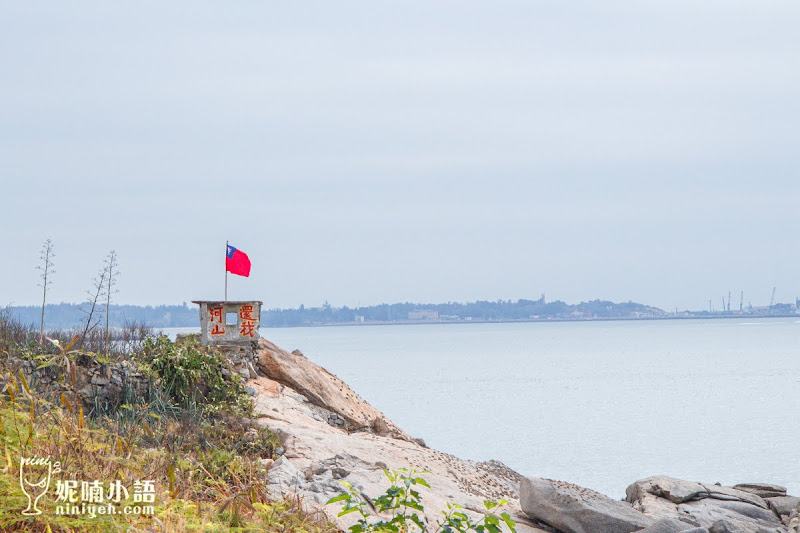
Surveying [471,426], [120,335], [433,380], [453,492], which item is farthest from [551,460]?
[433,380]

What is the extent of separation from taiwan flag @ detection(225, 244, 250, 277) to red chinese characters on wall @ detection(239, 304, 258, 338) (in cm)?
87

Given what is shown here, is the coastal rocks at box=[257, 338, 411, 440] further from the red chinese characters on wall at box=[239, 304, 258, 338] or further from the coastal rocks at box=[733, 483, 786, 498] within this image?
the coastal rocks at box=[733, 483, 786, 498]

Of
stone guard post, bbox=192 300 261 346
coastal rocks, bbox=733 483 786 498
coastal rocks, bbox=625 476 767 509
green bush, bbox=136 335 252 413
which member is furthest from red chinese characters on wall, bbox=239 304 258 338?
coastal rocks, bbox=733 483 786 498

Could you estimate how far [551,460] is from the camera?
31406 mm

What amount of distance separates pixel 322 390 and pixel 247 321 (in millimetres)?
2351

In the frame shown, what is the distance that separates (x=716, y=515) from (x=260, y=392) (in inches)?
347

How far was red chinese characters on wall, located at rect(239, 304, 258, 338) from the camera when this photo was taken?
59.4 ft

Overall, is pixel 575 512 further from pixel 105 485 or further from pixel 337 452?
pixel 105 485

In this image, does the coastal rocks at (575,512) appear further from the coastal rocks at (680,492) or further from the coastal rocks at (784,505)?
the coastal rocks at (784,505)

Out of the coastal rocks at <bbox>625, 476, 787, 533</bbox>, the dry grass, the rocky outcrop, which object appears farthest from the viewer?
the coastal rocks at <bbox>625, 476, 787, 533</bbox>

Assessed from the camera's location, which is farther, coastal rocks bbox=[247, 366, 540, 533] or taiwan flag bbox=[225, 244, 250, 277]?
taiwan flag bbox=[225, 244, 250, 277]

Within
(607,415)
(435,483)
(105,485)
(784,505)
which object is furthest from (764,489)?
(607,415)

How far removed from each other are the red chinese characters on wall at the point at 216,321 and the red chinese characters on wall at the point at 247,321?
408mm

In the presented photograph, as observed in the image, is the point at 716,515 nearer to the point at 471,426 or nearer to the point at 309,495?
the point at 309,495
